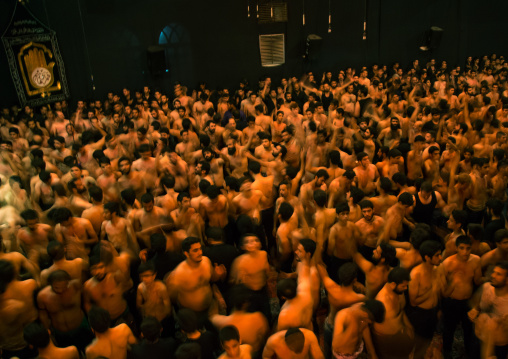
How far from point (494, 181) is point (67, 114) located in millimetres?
11017

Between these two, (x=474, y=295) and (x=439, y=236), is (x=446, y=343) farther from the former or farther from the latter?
(x=439, y=236)

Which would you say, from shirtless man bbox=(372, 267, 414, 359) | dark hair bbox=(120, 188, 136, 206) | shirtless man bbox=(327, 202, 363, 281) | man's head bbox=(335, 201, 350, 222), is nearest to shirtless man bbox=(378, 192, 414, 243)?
shirtless man bbox=(327, 202, 363, 281)

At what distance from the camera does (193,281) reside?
364 centimetres

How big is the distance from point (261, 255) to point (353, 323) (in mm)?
1095

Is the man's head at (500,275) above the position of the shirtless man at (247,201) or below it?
above

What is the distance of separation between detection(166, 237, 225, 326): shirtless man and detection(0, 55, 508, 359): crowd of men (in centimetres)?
1

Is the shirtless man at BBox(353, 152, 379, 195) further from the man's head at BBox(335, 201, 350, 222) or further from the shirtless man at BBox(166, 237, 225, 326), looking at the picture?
the shirtless man at BBox(166, 237, 225, 326)

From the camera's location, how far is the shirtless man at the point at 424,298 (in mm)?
3316

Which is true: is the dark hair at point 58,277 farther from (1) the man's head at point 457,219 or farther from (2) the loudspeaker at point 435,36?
(2) the loudspeaker at point 435,36

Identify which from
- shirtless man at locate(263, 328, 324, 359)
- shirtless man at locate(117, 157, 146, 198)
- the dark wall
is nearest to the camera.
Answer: shirtless man at locate(263, 328, 324, 359)

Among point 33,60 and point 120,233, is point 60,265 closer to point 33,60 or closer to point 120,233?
point 120,233

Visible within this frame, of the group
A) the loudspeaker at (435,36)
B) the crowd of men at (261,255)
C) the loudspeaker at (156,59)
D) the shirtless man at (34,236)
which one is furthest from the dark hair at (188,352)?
the loudspeaker at (435,36)

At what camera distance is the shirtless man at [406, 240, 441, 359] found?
10.9ft

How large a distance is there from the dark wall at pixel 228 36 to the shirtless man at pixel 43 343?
33.1 ft
